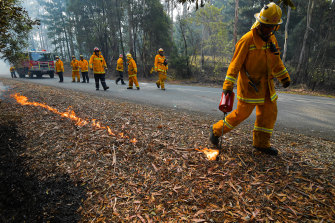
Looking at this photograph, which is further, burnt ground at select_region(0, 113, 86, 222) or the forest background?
the forest background

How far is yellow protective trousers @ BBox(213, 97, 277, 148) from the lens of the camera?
9.61ft

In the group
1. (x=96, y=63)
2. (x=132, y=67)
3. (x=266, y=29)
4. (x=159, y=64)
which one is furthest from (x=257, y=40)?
(x=96, y=63)

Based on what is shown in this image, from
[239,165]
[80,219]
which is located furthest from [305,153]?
[80,219]

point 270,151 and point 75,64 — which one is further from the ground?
point 75,64

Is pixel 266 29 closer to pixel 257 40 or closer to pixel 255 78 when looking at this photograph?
pixel 257 40

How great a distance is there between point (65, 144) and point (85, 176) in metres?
1.07

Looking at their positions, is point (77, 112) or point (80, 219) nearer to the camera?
point (80, 219)

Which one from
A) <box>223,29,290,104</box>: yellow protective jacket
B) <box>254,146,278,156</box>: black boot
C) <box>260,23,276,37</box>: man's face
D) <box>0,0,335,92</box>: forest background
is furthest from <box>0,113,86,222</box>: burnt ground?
<box>0,0,335,92</box>: forest background

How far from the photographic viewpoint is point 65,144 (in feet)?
11.3

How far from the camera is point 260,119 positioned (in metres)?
3.01

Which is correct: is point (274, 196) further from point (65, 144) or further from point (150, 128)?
point (65, 144)

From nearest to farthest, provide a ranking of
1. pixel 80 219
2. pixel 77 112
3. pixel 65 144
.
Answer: pixel 80 219
pixel 65 144
pixel 77 112

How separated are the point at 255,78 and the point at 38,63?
22702 millimetres

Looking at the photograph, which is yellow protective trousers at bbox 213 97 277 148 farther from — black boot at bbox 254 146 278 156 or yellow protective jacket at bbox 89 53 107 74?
yellow protective jacket at bbox 89 53 107 74
